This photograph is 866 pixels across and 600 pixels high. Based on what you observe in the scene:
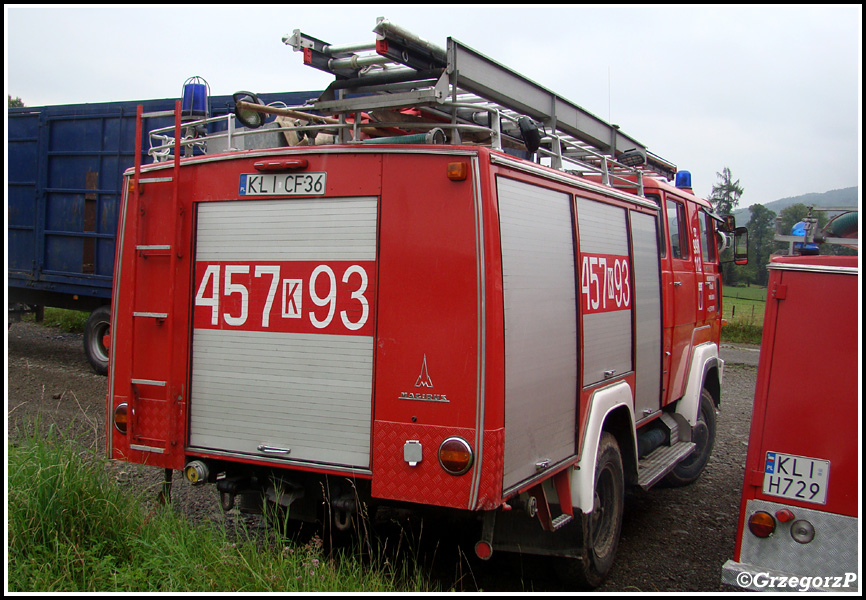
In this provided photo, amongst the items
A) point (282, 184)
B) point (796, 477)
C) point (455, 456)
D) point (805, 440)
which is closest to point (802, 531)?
point (796, 477)

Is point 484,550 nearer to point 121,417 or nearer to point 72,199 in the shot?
point 121,417

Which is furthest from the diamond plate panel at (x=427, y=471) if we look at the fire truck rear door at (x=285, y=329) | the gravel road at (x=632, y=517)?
the gravel road at (x=632, y=517)

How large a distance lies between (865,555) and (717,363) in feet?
13.9

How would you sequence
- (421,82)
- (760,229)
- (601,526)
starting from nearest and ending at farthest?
(421,82) → (601,526) → (760,229)

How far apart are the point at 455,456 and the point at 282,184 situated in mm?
1778

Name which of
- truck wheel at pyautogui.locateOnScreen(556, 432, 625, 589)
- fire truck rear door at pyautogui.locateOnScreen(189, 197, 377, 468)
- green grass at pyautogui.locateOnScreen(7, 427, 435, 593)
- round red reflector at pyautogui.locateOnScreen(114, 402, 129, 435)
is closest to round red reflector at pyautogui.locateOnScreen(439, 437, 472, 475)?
fire truck rear door at pyautogui.locateOnScreen(189, 197, 377, 468)


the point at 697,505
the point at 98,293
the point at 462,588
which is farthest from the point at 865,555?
the point at 98,293

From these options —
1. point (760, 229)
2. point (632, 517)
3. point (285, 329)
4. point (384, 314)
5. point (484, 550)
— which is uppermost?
point (760, 229)

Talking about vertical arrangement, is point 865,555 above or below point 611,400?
below

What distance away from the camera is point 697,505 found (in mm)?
6371

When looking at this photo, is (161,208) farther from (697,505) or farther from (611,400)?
(697,505)

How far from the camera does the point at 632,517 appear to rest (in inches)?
238

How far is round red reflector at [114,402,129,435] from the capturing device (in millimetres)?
4289

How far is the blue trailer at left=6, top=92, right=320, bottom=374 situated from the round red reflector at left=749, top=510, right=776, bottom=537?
913 centimetres
